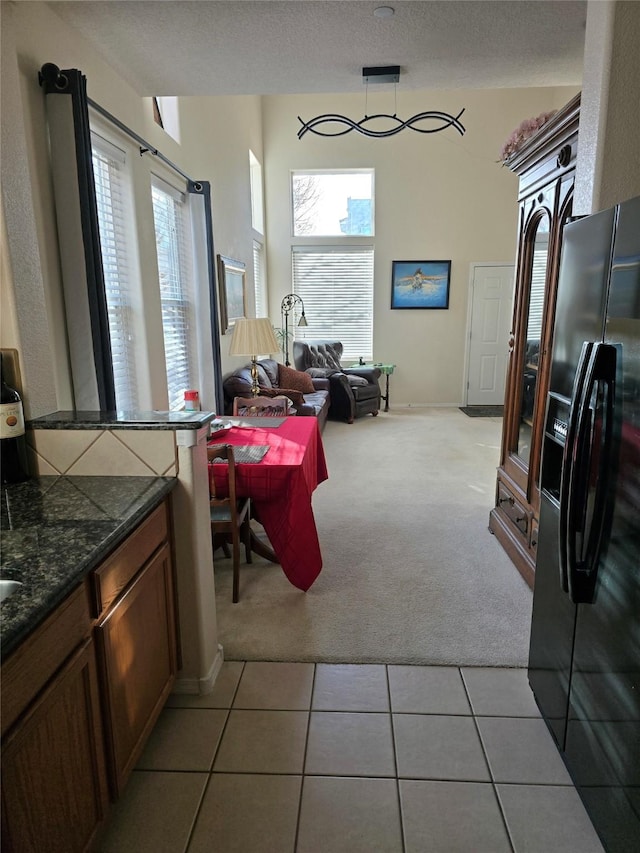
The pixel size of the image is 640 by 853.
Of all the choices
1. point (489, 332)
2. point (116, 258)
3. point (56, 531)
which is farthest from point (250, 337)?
point (489, 332)

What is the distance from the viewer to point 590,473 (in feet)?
4.72

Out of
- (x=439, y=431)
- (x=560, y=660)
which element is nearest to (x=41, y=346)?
(x=560, y=660)

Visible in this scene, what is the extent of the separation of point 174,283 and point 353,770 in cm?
353

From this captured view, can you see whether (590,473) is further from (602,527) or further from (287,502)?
(287,502)

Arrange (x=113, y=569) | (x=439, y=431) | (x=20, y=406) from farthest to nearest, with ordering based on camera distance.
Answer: (x=439, y=431)
(x=20, y=406)
(x=113, y=569)

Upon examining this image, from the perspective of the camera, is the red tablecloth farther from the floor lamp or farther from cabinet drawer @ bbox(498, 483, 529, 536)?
the floor lamp

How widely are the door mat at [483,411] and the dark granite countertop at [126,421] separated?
5.71m

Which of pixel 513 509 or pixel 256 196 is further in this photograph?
pixel 256 196

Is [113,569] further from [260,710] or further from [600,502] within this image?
[600,502]

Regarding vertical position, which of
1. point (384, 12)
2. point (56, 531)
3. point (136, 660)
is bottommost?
point (136, 660)

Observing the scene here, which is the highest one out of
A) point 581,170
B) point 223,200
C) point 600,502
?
point 223,200

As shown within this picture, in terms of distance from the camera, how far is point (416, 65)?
277 cm

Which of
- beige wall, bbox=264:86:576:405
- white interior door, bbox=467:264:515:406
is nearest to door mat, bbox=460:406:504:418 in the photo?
white interior door, bbox=467:264:515:406

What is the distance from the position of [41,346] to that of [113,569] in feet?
3.32
